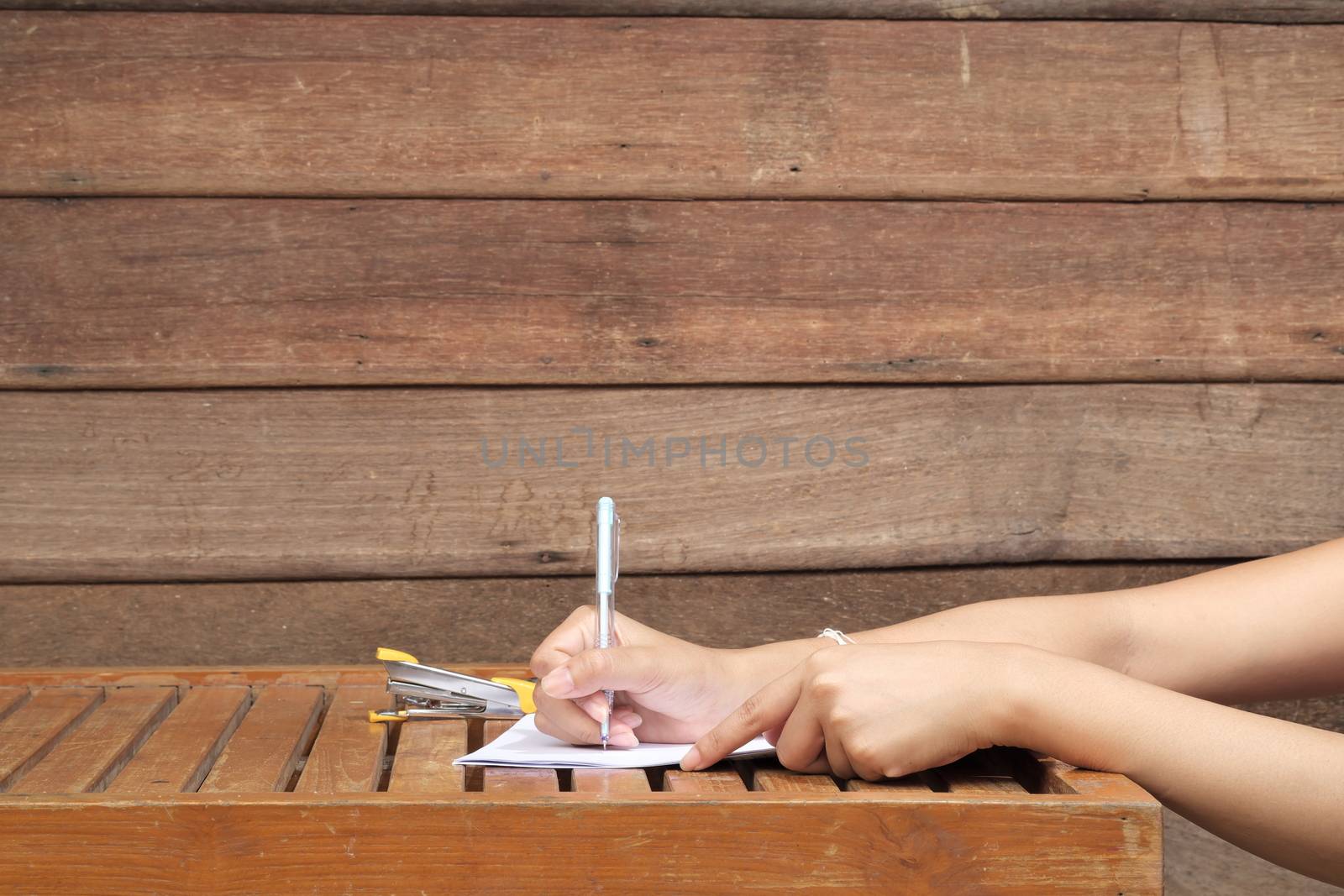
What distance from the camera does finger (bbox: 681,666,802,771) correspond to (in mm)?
813

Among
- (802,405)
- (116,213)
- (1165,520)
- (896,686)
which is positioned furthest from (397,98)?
(1165,520)

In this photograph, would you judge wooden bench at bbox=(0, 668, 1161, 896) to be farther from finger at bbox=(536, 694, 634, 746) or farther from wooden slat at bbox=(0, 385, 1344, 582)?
wooden slat at bbox=(0, 385, 1344, 582)

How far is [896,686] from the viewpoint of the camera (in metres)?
0.78

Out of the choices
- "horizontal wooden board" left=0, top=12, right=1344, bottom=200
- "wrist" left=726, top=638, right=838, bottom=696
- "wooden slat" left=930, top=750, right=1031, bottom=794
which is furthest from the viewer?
"horizontal wooden board" left=0, top=12, right=1344, bottom=200

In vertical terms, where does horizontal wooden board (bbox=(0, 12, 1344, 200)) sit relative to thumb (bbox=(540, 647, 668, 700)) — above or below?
above

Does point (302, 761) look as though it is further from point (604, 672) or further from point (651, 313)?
point (651, 313)

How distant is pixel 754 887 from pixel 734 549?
2.33ft

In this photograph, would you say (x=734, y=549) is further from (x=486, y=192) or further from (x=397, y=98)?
(x=397, y=98)

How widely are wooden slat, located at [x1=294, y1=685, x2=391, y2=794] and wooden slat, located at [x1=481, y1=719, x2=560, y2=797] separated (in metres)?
0.07

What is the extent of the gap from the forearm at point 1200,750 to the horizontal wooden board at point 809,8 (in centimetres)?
86

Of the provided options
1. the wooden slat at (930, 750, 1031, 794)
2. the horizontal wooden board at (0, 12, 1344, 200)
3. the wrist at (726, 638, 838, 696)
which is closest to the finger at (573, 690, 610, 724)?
the wrist at (726, 638, 838, 696)

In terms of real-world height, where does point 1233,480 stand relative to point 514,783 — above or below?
above

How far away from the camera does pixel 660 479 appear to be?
1.39m

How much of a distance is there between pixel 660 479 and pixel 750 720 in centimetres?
59
